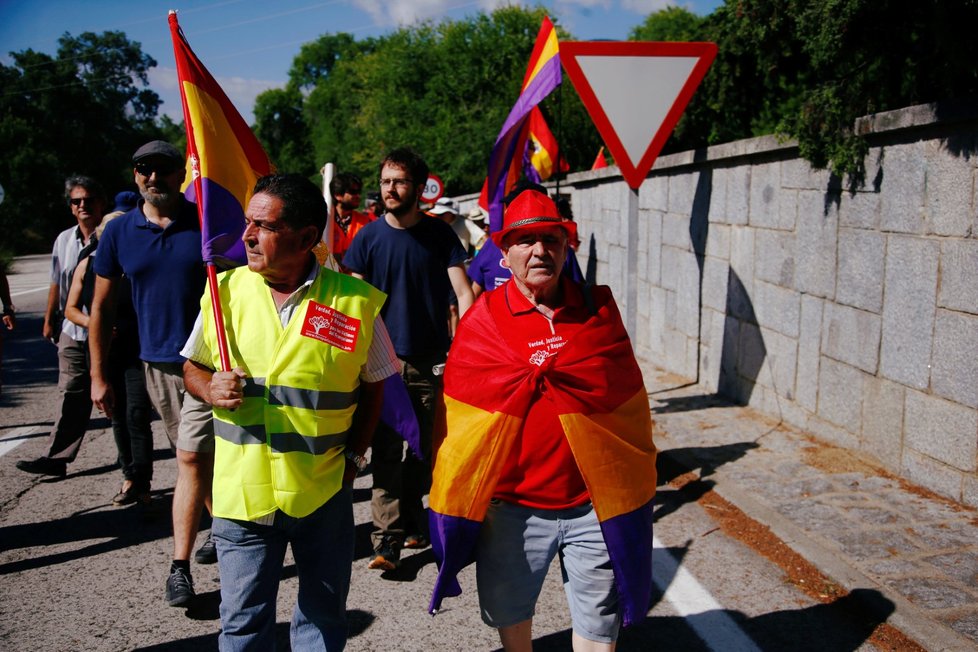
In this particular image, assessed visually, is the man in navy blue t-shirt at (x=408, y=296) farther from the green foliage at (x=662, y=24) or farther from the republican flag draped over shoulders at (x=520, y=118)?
the green foliage at (x=662, y=24)

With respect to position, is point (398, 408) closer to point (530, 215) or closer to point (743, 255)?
point (530, 215)

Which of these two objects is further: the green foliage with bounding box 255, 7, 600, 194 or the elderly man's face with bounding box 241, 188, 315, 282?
the green foliage with bounding box 255, 7, 600, 194

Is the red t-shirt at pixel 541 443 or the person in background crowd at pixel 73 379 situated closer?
the red t-shirt at pixel 541 443

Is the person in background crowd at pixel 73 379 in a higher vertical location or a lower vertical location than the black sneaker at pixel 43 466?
higher

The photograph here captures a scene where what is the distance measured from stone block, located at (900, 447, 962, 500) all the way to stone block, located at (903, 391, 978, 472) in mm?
→ 36

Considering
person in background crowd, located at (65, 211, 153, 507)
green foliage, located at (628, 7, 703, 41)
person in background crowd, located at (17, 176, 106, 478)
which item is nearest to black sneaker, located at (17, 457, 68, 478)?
person in background crowd, located at (17, 176, 106, 478)

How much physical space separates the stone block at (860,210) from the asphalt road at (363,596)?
7.15ft

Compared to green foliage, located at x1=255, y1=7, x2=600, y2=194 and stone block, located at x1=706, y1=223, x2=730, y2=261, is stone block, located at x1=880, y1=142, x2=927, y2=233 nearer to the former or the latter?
stone block, located at x1=706, y1=223, x2=730, y2=261

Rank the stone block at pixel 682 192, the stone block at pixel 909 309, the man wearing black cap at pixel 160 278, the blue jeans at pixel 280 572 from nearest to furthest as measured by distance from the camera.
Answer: the blue jeans at pixel 280 572
the man wearing black cap at pixel 160 278
the stone block at pixel 909 309
the stone block at pixel 682 192

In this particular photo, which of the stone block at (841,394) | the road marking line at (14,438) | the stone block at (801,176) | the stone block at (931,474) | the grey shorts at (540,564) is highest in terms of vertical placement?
the stone block at (801,176)

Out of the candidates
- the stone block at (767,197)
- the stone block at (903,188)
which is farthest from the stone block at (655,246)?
the stone block at (903,188)

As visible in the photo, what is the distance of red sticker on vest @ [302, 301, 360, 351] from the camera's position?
9.28ft

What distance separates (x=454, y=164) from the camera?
113 ft

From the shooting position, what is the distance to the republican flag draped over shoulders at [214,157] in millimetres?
3324
